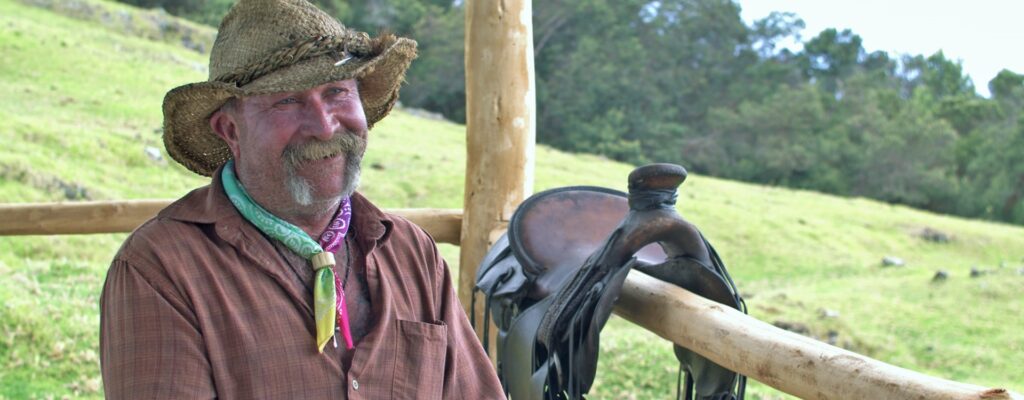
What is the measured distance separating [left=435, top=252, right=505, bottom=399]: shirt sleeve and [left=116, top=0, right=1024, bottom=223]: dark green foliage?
102ft

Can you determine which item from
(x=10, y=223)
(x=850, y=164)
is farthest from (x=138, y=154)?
(x=850, y=164)

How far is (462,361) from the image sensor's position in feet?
7.36

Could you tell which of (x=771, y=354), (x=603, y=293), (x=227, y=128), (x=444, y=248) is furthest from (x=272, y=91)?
(x=444, y=248)

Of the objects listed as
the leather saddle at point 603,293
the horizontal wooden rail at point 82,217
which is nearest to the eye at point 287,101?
the leather saddle at point 603,293

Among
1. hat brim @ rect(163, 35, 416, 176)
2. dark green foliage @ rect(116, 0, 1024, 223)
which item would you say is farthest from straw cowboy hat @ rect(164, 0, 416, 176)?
dark green foliage @ rect(116, 0, 1024, 223)

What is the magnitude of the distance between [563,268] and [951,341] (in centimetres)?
750

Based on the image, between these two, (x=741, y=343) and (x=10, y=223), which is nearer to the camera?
(x=741, y=343)

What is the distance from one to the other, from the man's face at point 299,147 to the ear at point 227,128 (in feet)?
0.09

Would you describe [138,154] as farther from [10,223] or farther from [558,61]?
[558,61]

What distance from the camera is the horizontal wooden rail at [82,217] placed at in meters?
3.82

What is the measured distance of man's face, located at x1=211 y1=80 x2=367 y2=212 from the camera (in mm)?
2002

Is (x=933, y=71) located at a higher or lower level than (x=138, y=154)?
higher

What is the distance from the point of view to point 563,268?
2.73m

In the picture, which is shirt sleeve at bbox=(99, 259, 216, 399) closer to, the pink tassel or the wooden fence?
the pink tassel
